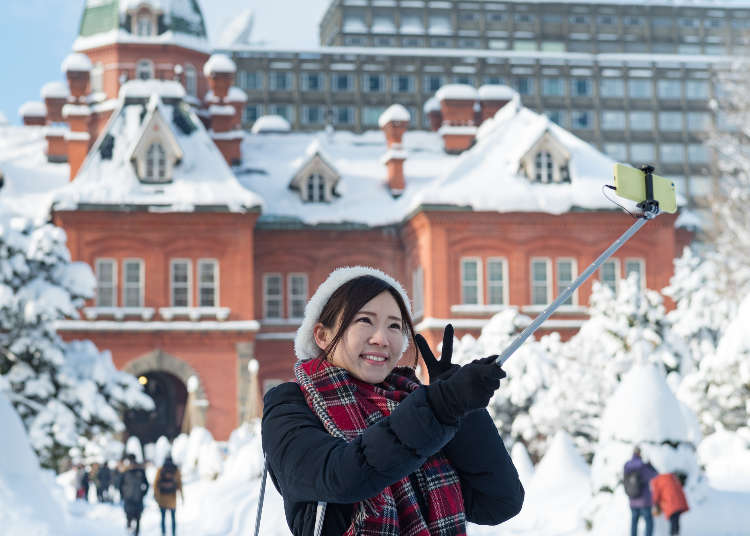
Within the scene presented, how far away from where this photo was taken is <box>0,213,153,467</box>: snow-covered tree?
26188 mm

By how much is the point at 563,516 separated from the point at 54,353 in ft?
44.7

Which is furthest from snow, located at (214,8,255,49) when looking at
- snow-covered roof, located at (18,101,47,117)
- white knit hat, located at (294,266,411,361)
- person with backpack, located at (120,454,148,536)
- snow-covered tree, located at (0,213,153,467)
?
white knit hat, located at (294,266,411,361)

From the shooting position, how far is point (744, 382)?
1869 centimetres

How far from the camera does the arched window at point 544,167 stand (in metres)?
38.7

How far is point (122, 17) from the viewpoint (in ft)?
145

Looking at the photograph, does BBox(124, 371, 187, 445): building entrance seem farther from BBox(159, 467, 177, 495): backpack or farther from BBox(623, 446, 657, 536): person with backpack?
BBox(623, 446, 657, 536): person with backpack

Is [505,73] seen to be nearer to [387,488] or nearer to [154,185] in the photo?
[154,185]

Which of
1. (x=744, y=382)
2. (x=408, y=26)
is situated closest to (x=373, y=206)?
(x=744, y=382)

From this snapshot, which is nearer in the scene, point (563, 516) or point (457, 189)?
point (563, 516)

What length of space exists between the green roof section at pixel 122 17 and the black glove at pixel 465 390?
43095 millimetres

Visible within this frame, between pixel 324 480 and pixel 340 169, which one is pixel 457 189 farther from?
pixel 324 480

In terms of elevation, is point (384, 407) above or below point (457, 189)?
below

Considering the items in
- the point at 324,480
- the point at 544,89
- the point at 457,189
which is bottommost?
the point at 324,480

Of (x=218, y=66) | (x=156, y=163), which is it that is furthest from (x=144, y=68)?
(x=156, y=163)
